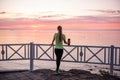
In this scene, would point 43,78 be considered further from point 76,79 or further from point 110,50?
point 110,50

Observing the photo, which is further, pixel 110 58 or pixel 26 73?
pixel 110 58

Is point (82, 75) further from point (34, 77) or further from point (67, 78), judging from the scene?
point (34, 77)

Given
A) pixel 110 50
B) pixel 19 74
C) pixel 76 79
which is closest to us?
pixel 76 79

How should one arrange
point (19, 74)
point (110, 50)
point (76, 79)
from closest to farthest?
point (76, 79) → point (19, 74) → point (110, 50)

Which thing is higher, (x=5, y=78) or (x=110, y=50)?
(x=110, y=50)

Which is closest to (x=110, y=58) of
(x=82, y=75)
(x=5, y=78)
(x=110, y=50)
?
(x=110, y=50)

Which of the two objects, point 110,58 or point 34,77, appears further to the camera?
point 110,58

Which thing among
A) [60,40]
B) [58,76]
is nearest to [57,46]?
[60,40]

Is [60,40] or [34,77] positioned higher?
[60,40]

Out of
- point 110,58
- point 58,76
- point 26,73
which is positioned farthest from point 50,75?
point 110,58

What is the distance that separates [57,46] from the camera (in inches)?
412

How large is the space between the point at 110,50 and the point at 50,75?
3231 millimetres

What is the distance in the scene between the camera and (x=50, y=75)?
34.3ft

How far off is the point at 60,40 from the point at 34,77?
1.81 metres
